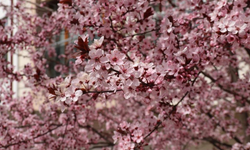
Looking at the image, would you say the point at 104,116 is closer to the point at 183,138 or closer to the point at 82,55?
the point at 183,138

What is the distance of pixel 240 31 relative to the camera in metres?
1.78

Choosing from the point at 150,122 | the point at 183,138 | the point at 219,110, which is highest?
the point at 150,122

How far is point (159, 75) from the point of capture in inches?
67.8

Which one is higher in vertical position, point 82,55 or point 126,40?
point 126,40

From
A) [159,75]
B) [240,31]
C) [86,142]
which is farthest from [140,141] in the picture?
[86,142]

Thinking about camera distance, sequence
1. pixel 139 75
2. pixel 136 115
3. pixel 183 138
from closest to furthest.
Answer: pixel 139 75 < pixel 183 138 < pixel 136 115

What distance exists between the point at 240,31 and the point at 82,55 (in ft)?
3.75

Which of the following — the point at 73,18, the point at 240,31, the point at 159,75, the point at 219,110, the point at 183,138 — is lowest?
the point at 183,138

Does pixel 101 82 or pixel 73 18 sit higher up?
pixel 73 18

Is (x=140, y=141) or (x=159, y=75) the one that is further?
(x=140, y=141)

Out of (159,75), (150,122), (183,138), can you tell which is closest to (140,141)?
(150,122)

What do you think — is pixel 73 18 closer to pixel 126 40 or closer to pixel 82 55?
pixel 126 40

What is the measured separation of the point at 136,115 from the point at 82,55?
166 inches

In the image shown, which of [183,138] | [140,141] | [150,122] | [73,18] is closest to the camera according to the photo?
[140,141]
